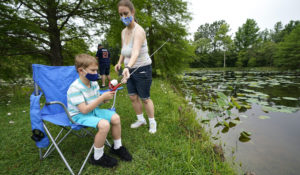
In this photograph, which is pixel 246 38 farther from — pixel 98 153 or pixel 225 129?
pixel 98 153

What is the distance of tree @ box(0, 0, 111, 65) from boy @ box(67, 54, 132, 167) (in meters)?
3.08

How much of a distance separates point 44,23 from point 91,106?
5.00 metres

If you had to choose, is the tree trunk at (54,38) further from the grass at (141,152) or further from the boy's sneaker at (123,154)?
the boy's sneaker at (123,154)

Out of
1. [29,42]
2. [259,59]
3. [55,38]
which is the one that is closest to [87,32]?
[55,38]

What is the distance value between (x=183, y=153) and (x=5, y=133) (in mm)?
2804

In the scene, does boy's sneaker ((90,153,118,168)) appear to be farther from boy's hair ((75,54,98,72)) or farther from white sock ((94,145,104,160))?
boy's hair ((75,54,98,72))

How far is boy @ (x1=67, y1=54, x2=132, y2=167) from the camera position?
4.27 ft

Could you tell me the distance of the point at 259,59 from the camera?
25016mm

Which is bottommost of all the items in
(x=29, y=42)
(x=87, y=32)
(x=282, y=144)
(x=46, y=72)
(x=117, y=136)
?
(x=282, y=144)

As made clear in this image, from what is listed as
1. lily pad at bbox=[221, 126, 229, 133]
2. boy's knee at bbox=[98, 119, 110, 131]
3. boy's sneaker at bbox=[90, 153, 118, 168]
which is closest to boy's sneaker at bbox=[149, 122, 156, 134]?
boy's sneaker at bbox=[90, 153, 118, 168]

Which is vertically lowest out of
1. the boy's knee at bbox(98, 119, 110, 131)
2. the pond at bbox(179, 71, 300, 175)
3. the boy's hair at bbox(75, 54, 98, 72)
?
the pond at bbox(179, 71, 300, 175)

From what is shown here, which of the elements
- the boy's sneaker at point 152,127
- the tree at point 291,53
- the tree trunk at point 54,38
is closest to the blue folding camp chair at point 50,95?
the boy's sneaker at point 152,127

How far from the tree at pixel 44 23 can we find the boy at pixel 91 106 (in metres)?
3.08

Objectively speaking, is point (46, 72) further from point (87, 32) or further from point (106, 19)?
point (87, 32)
